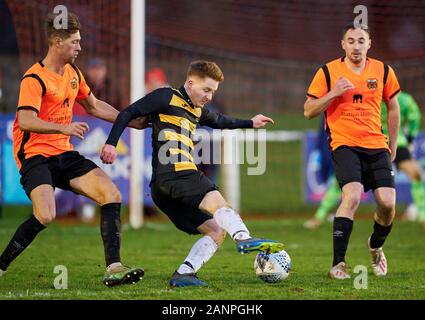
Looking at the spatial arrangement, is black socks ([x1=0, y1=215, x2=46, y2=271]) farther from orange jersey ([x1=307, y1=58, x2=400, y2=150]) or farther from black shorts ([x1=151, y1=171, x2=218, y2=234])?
orange jersey ([x1=307, y1=58, x2=400, y2=150])

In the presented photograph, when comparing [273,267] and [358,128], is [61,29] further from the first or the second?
[358,128]

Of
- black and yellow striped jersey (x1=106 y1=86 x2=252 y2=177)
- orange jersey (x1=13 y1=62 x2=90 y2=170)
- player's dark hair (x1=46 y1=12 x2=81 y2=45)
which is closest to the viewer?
black and yellow striped jersey (x1=106 y1=86 x2=252 y2=177)

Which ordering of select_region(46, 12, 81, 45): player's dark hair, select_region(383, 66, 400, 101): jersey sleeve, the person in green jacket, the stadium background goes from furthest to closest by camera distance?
1. the stadium background
2. the person in green jacket
3. select_region(383, 66, 400, 101): jersey sleeve
4. select_region(46, 12, 81, 45): player's dark hair

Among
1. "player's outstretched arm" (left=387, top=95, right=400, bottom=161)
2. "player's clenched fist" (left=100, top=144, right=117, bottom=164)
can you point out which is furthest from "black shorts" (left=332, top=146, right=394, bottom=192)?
"player's clenched fist" (left=100, top=144, right=117, bottom=164)

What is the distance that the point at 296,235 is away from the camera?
12.1m

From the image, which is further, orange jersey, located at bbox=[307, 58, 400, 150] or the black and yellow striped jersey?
orange jersey, located at bbox=[307, 58, 400, 150]

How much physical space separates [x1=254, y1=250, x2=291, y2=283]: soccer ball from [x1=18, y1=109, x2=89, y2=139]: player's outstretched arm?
1.74 meters

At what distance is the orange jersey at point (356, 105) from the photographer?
8062 mm

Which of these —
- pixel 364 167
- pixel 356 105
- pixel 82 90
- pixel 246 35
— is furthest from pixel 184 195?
pixel 246 35

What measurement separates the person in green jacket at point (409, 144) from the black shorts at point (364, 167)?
193 inches

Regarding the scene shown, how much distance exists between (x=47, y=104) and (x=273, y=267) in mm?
2289

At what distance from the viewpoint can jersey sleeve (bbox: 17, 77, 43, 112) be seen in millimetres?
7262

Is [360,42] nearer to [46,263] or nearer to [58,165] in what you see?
[58,165]

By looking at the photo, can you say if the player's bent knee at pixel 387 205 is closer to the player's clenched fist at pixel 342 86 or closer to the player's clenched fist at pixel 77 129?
the player's clenched fist at pixel 342 86
